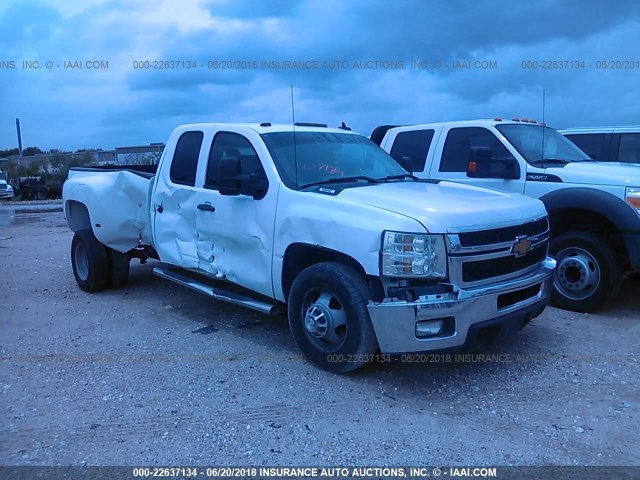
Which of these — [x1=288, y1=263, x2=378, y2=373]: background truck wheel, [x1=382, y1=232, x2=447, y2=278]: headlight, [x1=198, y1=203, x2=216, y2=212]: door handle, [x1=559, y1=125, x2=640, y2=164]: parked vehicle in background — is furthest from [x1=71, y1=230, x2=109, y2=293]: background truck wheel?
[x1=559, y1=125, x2=640, y2=164]: parked vehicle in background

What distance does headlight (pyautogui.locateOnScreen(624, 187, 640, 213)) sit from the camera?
574cm

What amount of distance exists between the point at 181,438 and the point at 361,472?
1209mm

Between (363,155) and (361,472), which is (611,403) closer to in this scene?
(361,472)

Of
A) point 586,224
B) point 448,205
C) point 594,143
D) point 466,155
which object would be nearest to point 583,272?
point 586,224

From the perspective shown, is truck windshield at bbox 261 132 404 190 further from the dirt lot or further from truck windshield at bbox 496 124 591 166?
truck windshield at bbox 496 124 591 166

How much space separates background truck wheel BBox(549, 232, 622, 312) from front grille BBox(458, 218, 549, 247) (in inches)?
62.8

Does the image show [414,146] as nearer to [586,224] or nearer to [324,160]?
[586,224]

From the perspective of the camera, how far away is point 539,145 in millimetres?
6934

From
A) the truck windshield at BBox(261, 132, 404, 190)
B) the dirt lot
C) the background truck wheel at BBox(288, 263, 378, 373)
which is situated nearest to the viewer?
the dirt lot

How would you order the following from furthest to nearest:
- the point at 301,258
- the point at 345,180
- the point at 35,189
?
the point at 35,189
the point at 345,180
the point at 301,258

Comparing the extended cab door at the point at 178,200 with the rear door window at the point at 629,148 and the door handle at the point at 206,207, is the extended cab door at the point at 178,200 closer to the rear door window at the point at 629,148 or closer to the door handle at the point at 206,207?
the door handle at the point at 206,207

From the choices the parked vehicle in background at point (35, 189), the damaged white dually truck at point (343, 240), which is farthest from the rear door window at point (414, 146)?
the parked vehicle in background at point (35, 189)

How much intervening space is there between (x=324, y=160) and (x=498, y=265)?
1.88 m

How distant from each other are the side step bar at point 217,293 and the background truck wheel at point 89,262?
117 centimetres
